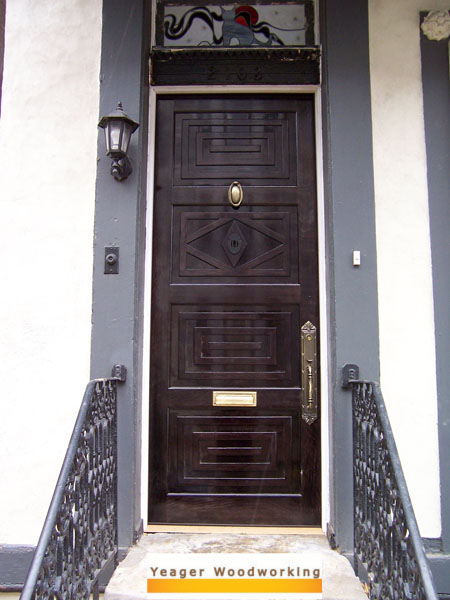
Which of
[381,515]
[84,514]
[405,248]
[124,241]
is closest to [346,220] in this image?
[405,248]

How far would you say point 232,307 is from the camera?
3.38 meters

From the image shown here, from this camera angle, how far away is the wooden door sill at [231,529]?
318cm

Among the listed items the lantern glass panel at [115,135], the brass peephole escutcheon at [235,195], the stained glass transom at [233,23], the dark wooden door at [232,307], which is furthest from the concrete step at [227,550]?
the stained glass transom at [233,23]

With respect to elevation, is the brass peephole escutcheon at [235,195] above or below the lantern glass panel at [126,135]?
below

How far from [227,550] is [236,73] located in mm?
3020

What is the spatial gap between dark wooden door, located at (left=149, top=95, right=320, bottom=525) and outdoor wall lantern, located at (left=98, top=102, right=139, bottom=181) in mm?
354

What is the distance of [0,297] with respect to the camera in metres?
3.24

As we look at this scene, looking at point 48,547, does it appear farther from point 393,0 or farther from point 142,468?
point 393,0

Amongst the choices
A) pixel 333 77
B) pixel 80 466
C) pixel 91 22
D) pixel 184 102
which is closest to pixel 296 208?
pixel 333 77

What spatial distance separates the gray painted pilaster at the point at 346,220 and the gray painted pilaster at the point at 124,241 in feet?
3.94

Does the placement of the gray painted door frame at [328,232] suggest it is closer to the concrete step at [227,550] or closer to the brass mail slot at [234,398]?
the concrete step at [227,550]

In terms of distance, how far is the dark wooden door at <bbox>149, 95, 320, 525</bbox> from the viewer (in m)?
3.28

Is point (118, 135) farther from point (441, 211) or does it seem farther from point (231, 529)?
point (231, 529)

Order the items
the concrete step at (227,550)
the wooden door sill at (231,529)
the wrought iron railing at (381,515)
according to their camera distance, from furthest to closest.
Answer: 1. the wooden door sill at (231,529)
2. the concrete step at (227,550)
3. the wrought iron railing at (381,515)
